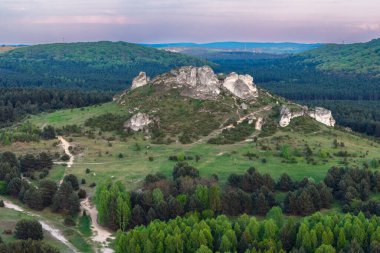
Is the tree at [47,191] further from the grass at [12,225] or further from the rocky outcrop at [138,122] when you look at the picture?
the rocky outcrop at [138,122]

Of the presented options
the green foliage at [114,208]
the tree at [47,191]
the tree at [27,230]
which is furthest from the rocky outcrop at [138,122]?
the tree at [27,230]

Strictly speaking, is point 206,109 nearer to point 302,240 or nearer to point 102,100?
point 102,100

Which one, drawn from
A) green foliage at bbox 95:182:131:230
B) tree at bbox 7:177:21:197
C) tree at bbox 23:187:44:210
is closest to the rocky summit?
tree at bbox 7:177:21:197

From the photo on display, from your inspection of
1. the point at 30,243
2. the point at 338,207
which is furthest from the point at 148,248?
the point at 338,207

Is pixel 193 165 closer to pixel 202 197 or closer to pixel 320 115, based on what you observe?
pixel 202 197

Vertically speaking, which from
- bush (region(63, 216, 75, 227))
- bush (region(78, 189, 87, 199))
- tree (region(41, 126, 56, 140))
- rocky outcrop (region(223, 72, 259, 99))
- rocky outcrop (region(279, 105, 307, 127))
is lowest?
bush (region(63, 216, 75, 227))

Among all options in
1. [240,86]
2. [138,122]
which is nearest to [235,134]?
[240,86]

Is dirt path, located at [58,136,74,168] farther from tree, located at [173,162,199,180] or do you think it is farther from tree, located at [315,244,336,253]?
tree, located at [315,244,336,253]

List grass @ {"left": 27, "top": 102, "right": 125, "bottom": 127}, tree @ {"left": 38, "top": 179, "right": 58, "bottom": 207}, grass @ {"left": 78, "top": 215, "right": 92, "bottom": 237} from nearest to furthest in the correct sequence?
grass @ {"left": 78, "top": 215, "right": 92, "bottom": 237}
tree @ {"left": 38, "top": 179, "right": 58, "bottom": 207}
grass @ {"left": 27, "top": 102, "right": 125, "bottom": 127}
